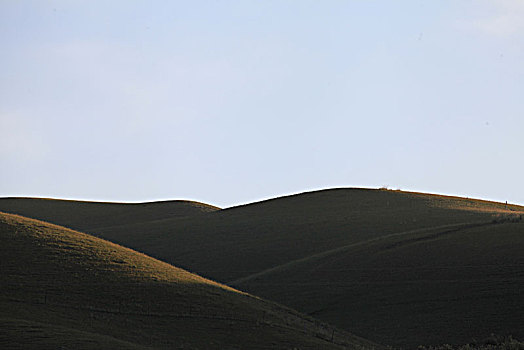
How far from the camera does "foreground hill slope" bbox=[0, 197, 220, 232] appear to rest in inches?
3324

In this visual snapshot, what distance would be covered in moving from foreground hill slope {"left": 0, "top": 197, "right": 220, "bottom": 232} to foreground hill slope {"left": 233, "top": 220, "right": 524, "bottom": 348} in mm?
37948

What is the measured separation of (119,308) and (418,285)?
1789 cm

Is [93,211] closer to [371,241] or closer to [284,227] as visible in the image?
[284,227]

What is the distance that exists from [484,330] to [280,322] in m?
9.40

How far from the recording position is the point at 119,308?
29.5 meters

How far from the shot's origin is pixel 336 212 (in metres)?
68.3

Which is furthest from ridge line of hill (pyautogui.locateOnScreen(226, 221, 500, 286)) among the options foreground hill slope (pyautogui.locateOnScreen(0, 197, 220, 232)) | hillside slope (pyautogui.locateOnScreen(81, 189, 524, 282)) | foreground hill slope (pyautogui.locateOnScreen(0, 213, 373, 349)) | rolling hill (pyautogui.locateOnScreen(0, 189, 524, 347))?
foreground hill slope (pyautogui.locateOnScreen(0, 197, 220, 232))

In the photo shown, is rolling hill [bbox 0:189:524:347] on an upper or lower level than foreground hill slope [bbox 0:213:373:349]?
upper

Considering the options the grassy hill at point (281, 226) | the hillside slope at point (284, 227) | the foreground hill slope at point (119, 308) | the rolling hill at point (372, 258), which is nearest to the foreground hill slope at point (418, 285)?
the rolling hill at point (372, 258)

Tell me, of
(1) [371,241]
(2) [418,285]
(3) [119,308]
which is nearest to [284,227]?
(1) [371,241]

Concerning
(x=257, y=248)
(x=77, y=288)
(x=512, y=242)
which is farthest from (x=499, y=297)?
(x=257, y=248)

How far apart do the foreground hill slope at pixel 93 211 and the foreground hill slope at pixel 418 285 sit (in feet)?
125

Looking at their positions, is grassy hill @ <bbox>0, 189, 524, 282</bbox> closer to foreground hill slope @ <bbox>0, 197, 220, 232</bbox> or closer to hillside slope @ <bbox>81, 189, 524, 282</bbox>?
hillside slope @ <bbox>81, 189, 524, 282</bbox>

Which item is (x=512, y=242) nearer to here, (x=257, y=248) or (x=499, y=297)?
(x=499, y=297)
